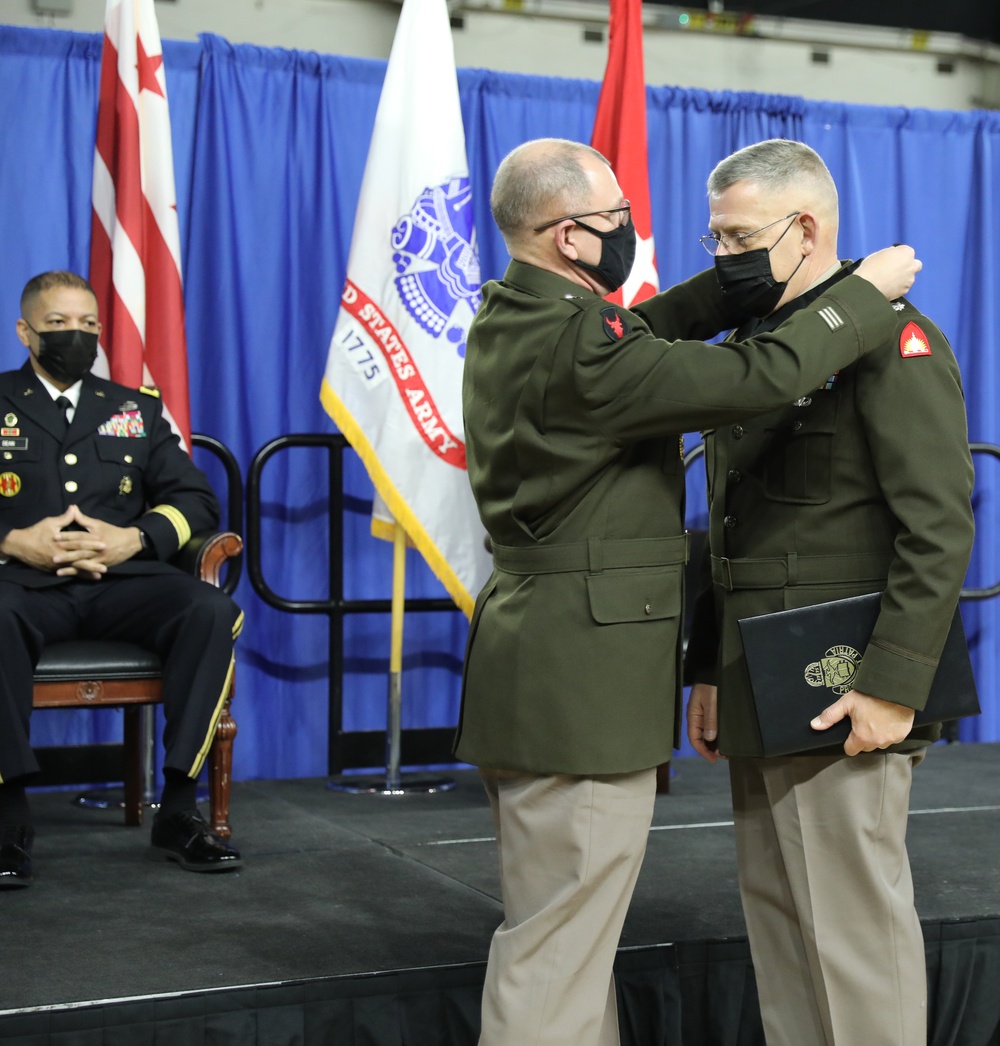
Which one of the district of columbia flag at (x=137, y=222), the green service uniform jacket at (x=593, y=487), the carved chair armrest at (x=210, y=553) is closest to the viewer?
the green service uniform jacket at (x=593, y=487)

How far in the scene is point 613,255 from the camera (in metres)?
1.76

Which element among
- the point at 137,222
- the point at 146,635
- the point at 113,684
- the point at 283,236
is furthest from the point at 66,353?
the point at 283,236

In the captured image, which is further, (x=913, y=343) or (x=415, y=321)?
(x=415, y=321)

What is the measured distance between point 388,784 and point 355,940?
1.57 metres

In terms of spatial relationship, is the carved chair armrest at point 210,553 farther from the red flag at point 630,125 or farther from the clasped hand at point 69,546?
the red flag at point 630,125

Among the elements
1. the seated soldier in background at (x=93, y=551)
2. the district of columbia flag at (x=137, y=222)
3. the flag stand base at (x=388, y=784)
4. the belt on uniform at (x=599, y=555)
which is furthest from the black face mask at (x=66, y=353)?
the belt on uniform at (x=599, y=555)

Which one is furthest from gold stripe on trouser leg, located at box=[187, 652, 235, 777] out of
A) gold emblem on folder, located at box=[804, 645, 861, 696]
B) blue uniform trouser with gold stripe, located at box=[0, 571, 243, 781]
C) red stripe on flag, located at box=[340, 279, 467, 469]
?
gold emblem on folder, located at box=[804, 645, 861, 696]

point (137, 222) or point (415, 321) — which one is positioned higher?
point (137, 222)

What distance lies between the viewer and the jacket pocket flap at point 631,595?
169cm

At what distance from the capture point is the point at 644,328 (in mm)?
1682

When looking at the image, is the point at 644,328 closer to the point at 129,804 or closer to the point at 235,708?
the point at 129,804

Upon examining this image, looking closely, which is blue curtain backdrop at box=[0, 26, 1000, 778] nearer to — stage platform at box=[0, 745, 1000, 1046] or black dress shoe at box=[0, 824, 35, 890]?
stage platform at box=[0, 745, 1000, 1046]

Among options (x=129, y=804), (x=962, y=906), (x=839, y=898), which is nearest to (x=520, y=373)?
(x=839, y=898)

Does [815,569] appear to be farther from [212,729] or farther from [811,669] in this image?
[212,729]
